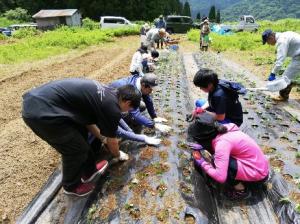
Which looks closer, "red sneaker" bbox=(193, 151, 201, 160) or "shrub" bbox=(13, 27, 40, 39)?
"red sneaker" bbox=(193, 151, 201, 160)

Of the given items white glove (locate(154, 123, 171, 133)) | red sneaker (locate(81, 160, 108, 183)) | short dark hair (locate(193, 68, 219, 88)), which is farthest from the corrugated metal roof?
red sneaker (locate(81, 160, 108, 183))

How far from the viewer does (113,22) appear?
82.7 feet

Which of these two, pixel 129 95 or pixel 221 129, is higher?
pixel 129 95

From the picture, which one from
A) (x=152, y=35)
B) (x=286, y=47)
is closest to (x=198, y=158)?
(x=286, y=47)

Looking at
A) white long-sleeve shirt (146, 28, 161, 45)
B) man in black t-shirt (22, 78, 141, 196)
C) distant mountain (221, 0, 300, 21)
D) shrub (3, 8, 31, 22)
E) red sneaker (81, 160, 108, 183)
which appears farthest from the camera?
distant mountain (221, 0, 300, 21)

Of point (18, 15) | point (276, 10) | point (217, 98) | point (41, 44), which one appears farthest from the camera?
point (276, 10)

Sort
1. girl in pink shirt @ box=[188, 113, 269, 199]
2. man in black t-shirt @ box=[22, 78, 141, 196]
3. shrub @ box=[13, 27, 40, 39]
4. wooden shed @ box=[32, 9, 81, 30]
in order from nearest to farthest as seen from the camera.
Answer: man in black t-shirt @ box=[22, 78, 141, 196] → girl in pink shirt @ box=[188, 113, 269, 199] → shrub @ box=[13, 27, 40, 39] → wooden shed @ box=[32, 9, 81, 30]

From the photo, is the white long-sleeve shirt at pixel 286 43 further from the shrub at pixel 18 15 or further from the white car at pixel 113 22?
the shrub at pixel 18 15

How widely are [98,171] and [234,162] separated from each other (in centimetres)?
136

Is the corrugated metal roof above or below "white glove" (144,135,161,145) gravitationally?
above

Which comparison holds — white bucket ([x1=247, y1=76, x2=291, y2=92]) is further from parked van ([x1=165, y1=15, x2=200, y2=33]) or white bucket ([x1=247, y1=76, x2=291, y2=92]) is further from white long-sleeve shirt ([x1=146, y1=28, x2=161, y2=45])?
parked van ([x1=165, y1=15, x2=200, y2=33])

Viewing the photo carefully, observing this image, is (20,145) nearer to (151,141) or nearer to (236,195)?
(151,141)

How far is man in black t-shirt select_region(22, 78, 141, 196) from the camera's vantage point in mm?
2508

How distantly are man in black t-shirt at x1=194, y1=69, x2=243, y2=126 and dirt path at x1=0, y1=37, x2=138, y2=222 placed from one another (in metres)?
2.12
